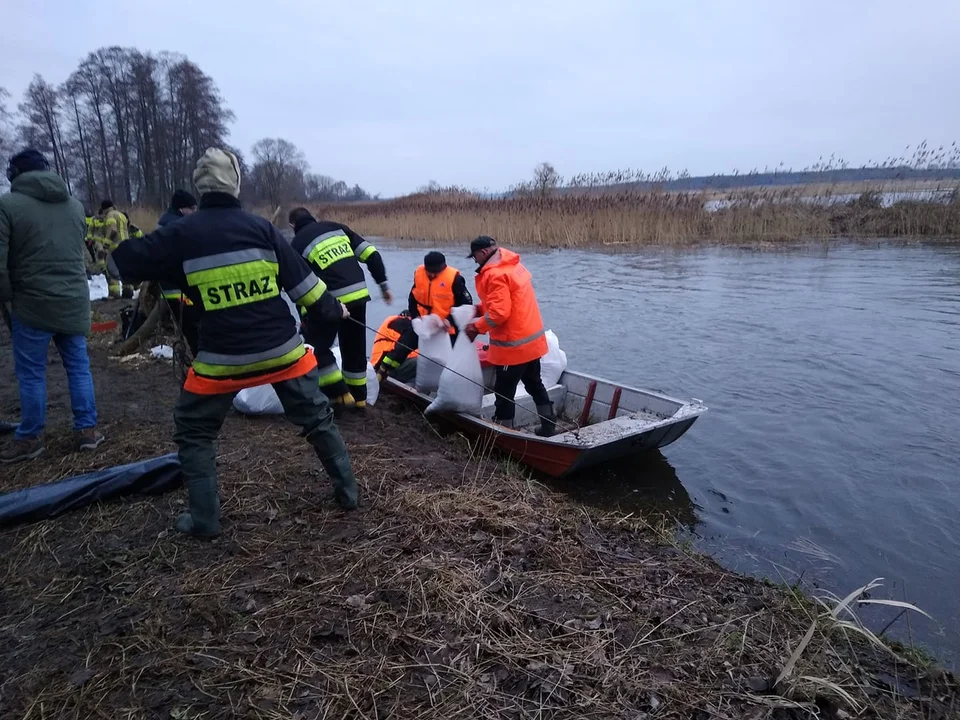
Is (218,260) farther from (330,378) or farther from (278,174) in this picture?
(278,174)

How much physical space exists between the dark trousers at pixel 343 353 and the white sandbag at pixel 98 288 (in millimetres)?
9230

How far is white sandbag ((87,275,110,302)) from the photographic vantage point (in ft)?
41.5

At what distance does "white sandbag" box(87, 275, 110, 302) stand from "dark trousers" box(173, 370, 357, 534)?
36.8 ft

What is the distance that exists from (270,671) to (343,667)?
26 centimetres

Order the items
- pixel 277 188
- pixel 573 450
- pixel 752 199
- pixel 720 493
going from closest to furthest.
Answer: pixel 573 450
pixel 720 493
pixel 752 199
pixel 277 188

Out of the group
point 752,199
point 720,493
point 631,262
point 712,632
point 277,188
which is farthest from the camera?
point 277,188

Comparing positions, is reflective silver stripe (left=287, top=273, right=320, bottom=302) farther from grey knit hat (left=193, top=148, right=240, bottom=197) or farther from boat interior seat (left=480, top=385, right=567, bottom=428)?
boat interior seat (left=480, top=385, right=567, bottom=428)

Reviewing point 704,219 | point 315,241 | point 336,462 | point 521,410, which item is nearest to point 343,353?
point 315,241

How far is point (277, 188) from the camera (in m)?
41.6

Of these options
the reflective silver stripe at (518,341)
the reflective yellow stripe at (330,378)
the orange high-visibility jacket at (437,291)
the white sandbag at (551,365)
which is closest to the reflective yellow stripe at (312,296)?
the reflective yellow stripe at (330,378)

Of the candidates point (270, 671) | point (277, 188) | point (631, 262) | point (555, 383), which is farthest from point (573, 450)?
point (277, 188)

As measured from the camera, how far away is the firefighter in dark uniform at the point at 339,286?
541 centimetres

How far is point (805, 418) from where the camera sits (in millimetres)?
6961

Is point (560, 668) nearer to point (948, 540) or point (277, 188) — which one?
point (948, 540)
